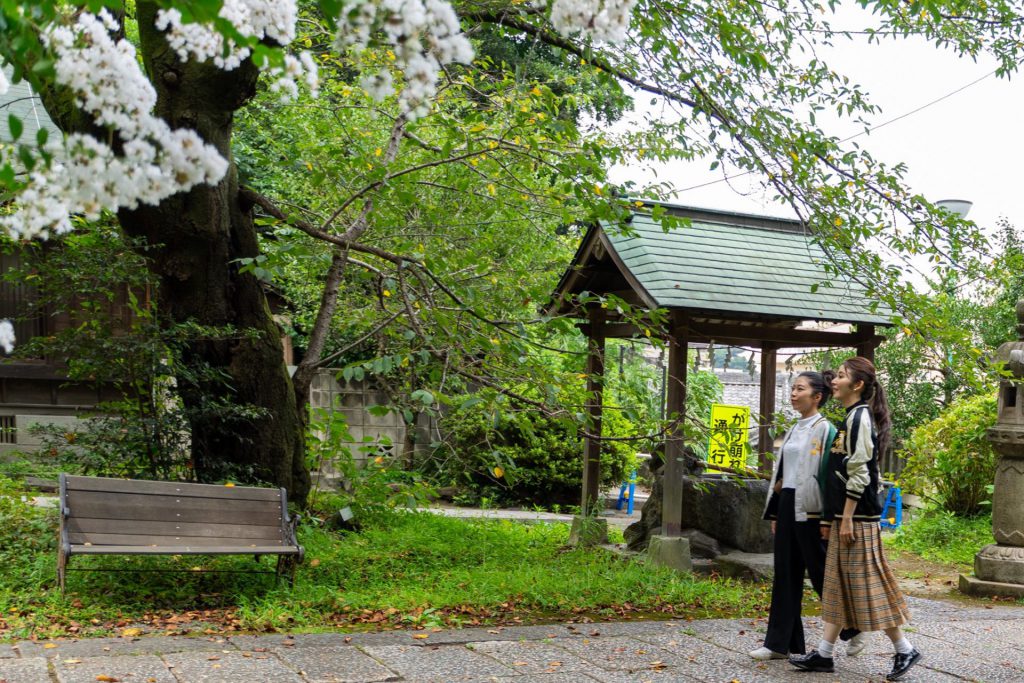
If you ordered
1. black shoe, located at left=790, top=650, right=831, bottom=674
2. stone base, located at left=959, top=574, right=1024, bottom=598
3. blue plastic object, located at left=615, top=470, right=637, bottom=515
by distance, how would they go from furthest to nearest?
1. blue plastic object, located at left=615, top=470, right=637, bottom=515
2. stone base, located at left=959, top=574, right=1024, bottom=598
3. black shoe, located at left=790, top=650, right=831, bottom=674

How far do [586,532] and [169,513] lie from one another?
14.4 ft

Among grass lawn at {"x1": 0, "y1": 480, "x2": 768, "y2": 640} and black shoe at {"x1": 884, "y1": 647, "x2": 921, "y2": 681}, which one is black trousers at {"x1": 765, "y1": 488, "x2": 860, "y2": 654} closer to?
black shoe at {"x1": 884, "y1": 647, "x2": 921, "y2": 681}

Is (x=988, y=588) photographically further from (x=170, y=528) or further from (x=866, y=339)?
(x=170, y=528)

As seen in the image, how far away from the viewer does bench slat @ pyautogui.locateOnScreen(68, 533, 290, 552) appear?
238 inches

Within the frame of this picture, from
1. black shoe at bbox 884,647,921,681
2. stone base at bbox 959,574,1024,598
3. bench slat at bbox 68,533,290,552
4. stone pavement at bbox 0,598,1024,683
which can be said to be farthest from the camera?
stone base at bbox 959,574,1024,598

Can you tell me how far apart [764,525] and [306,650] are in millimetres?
5014

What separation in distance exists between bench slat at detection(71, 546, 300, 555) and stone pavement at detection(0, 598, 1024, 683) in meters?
0.77

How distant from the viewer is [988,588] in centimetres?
839

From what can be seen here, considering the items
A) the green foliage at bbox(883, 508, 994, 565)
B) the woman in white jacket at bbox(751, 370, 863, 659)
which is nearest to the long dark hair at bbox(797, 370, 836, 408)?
the woman in white jacket at bbox(751, 370, 863, 659)

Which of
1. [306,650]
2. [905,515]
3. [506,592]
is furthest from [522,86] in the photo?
[905,515]

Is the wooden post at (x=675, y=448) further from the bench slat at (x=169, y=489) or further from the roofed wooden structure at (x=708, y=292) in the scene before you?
the bench slat at (x=169, y=489)

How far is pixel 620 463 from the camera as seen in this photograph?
15508 mm

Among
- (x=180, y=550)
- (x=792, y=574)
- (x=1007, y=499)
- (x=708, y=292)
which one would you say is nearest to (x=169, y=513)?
(x=180, y=550)

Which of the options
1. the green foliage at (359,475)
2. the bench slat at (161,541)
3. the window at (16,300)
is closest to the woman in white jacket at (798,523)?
the bench slat at (161,541)
